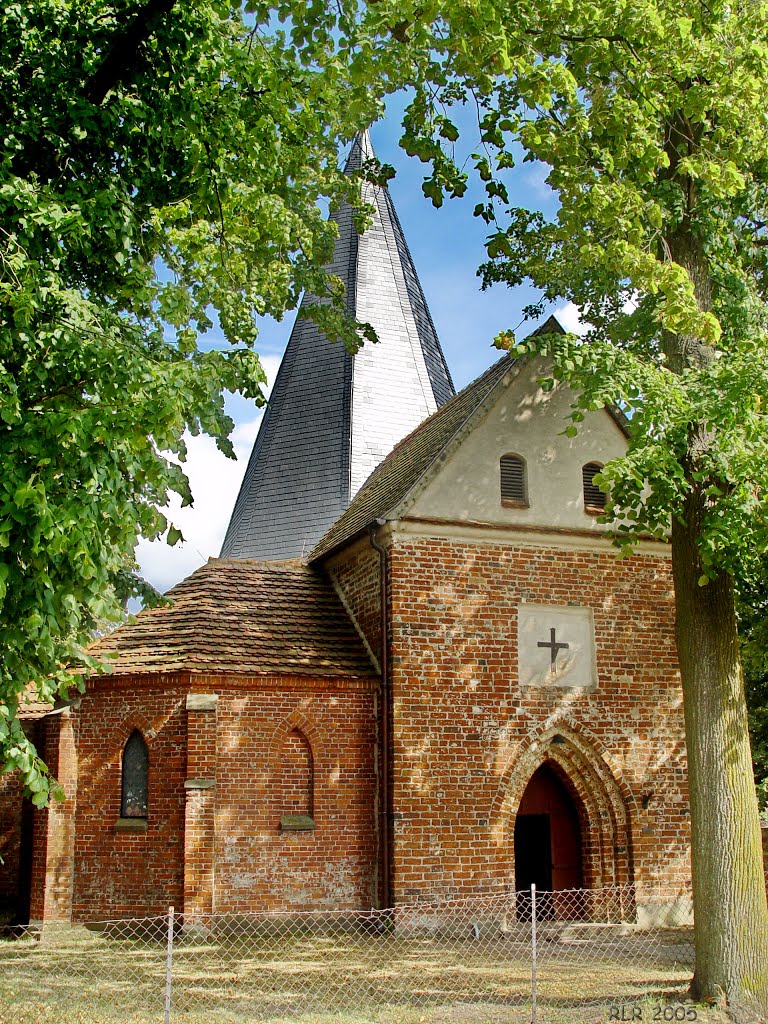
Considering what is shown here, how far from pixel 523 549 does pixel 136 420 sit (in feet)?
30.2

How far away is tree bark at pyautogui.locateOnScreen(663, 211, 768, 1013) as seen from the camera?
361 inches

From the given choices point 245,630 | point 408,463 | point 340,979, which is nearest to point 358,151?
point 408,463

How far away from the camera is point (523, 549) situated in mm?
14852

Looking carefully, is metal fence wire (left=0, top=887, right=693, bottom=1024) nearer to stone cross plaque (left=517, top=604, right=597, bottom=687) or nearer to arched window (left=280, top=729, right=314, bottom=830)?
arched window (left=280, top=729, right=314, bottom=830)

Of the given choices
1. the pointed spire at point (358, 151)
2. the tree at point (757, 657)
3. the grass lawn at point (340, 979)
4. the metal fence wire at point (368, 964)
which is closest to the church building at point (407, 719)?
the metal fence wire at point (368, 964)

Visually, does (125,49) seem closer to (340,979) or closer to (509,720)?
(340,979)

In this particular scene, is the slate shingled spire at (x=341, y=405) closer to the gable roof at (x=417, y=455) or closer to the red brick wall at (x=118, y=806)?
the gable roof at (x=417, y=455)

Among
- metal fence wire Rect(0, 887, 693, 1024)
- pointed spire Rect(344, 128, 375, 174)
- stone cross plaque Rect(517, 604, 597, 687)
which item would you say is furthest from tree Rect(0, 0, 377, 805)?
pointed spire Rect(344, 128, 375, 174)

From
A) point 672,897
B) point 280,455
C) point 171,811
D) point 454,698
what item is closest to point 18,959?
point 171,811

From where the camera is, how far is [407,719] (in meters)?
13.7

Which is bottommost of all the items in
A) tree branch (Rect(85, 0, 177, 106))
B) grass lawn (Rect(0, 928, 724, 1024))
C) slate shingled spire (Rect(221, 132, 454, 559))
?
grass lawn (Rect(0, 928, 724, 1024))

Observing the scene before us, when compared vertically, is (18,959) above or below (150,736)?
below

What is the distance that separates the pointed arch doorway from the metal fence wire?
31 centimetres

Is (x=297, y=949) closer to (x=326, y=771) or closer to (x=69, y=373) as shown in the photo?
(x=326, y=771)
